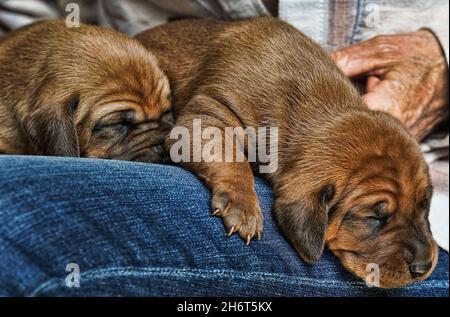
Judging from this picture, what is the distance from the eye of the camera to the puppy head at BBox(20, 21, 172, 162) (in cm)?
306

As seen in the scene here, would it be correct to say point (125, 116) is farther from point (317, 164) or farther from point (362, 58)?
point (362, 58)

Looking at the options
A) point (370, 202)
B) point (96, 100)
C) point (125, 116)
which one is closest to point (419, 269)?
point (370, 202)

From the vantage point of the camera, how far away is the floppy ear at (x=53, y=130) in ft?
9.90

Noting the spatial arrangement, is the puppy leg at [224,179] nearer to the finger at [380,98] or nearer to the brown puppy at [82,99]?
the brown puppy at [82,99]

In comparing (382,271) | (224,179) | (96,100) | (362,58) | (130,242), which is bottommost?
(382,271)

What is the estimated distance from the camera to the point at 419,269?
8.96 ft

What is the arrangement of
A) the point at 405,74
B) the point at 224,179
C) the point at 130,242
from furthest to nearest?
1. the point at 405,74
2. the point at 224,179
3. the point at 130,242

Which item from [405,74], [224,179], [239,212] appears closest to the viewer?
[239,212]

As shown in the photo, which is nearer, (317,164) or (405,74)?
(317,164)

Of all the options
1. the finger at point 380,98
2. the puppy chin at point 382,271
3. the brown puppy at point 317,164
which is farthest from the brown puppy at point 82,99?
the finger at point 380,98

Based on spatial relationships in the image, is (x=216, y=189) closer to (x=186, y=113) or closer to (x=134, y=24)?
(x=186, y=113)

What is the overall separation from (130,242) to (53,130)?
104cm
